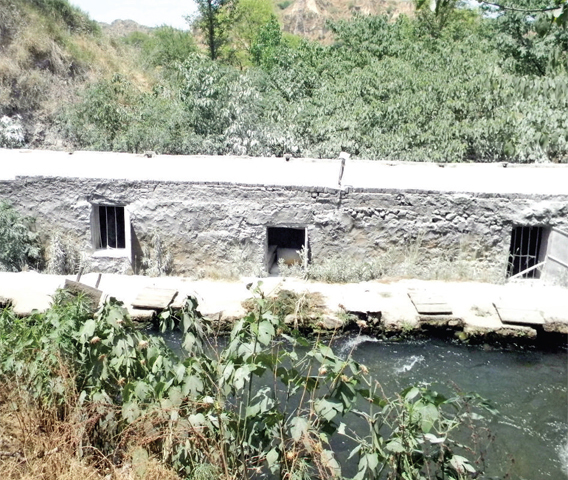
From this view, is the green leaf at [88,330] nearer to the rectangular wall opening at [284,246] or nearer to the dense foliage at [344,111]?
the rectangular wall opening at [284,246]

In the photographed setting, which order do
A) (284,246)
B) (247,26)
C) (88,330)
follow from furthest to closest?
(247,26), (284,246), (88,330)

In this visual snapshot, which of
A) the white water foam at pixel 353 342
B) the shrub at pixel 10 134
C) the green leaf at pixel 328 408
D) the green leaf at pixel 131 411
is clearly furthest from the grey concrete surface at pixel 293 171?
the green leaf at pixel 328 408

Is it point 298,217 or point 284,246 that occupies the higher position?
point 298,217

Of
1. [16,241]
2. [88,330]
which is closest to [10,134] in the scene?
[16,241]

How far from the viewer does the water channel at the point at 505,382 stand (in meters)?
6.80

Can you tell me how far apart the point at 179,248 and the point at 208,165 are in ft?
6.05

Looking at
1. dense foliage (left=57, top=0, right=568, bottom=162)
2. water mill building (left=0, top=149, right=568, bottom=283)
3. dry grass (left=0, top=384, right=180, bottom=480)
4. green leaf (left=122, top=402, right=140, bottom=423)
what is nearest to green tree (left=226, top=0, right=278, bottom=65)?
dense foliage (left=57, top=0, right=568, bottom=162)

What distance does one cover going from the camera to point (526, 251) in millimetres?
11844

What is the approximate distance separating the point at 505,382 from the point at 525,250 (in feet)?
13.4

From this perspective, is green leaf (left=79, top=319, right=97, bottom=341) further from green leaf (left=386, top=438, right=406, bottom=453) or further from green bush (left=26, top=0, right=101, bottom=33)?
green bush (left=26, top=0, right=101, bottom=33)

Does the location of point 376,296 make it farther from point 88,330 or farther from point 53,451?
point 53,451

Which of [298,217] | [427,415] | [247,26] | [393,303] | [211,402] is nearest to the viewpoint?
[427,415]

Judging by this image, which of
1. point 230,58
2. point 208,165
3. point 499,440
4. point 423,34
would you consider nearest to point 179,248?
point 208,165

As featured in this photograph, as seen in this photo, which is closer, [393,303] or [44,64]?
[393,303]
